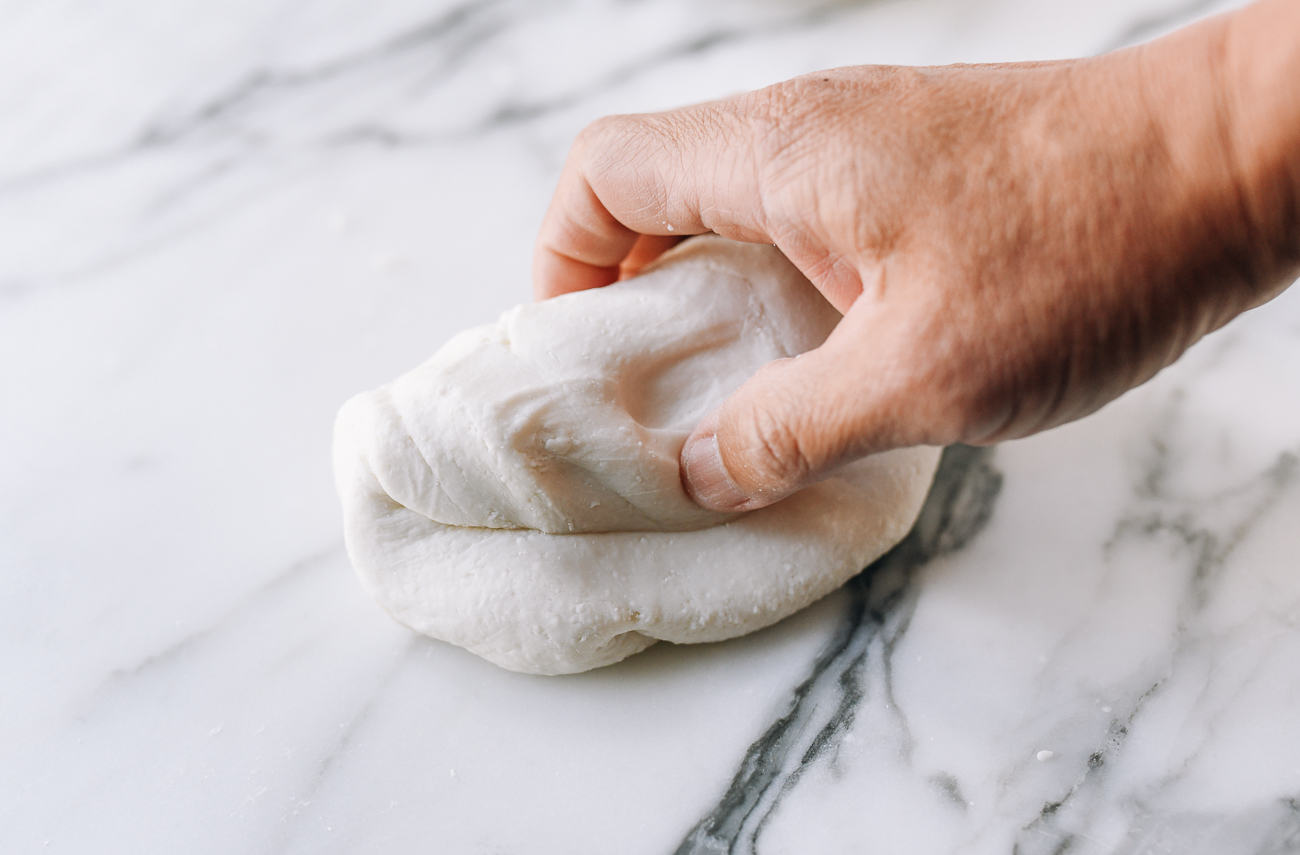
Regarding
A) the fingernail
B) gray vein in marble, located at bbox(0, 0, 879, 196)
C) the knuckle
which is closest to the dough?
the fingernail

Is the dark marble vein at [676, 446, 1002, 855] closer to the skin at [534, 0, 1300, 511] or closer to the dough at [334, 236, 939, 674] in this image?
the dough at [334, 236, 939, 674]

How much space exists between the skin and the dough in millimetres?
188

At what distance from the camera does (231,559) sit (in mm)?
1284

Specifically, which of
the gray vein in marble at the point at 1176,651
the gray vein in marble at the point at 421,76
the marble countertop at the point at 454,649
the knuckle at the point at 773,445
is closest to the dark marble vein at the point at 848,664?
the marble countertop at the point at 454,649

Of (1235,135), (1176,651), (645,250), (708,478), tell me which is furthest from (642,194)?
(1176,651)

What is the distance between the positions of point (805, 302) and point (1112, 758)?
63cm

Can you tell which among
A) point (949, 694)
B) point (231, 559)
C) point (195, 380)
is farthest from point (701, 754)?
point (195, 380)

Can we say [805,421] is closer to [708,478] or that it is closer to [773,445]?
[773,445]

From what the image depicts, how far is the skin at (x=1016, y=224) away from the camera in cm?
75

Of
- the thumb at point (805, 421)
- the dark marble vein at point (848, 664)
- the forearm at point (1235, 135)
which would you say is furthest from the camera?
the dark marble vein at point (848, 664)

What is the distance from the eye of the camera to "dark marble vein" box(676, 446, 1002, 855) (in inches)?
42.3

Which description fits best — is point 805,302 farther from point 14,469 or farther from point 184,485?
point 14,469

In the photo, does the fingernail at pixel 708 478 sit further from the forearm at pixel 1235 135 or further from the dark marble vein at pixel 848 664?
the forearm at pixel 1235 135

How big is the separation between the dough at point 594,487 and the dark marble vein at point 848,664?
8cm
